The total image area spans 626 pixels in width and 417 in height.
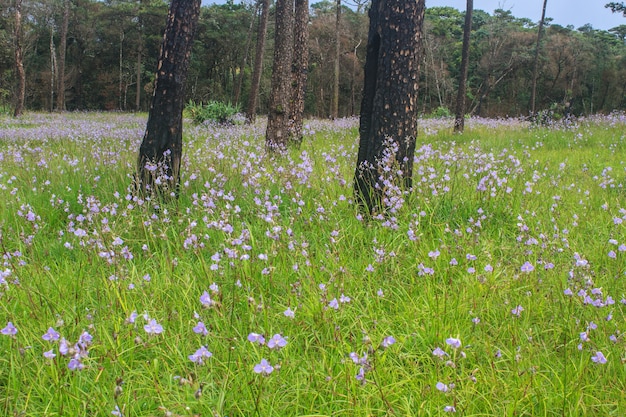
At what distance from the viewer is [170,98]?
4.96 m

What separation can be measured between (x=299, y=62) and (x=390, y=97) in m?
5.73

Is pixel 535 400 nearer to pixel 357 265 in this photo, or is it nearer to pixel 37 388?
pixel 357 265

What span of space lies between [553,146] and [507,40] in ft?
106

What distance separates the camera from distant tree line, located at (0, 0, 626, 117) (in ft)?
124

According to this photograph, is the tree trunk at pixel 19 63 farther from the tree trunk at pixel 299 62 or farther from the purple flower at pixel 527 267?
the purple flower at pixel 527 267

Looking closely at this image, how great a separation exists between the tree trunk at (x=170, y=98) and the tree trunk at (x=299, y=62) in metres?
4.43

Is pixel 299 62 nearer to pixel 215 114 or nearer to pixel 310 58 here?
pixel 215 114

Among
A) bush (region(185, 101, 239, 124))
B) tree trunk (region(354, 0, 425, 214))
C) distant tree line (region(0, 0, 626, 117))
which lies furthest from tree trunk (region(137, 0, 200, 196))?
distant tree line (region(0, 0, 626, 117))

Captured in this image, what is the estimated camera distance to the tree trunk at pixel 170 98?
4867 millimetres

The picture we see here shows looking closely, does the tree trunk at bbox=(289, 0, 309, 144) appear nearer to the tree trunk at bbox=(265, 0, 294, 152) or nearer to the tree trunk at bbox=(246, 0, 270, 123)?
the tree trunk at bbox=(265, 0, 294, 152)

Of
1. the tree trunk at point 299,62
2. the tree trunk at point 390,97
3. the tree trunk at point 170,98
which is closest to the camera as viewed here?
the tree trunk at point 390,97

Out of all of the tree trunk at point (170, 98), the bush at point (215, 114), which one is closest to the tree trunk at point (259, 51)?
the bush at point (215, 114)

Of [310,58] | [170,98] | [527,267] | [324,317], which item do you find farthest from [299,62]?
[310,58]

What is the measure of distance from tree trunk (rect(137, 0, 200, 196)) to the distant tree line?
31.8m
